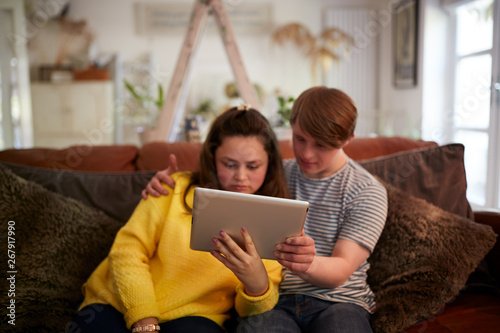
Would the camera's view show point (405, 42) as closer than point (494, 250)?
No

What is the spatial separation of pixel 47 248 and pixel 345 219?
3.00ft

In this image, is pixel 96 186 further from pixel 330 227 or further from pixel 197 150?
pixel 330 227

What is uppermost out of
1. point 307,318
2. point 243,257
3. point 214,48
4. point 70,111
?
point 214,48

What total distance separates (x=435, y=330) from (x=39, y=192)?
1.30 meters

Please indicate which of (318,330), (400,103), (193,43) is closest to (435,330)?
(318,330)

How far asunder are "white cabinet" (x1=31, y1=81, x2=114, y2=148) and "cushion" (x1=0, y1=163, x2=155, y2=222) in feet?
12.5

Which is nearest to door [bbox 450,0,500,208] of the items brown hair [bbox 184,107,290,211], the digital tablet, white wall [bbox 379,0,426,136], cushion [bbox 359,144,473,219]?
white wall [bbox 379,0,426,136]

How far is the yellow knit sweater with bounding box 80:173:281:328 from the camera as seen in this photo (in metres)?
1.11

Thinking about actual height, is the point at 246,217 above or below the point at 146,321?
above

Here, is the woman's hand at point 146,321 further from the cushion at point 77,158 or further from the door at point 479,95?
the door at point 479,95

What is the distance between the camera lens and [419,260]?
1.29m

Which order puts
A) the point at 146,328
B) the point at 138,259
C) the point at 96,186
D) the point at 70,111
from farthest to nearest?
the point at 70,111
the point at 96,186
the point at 138,259
the point at 146,328

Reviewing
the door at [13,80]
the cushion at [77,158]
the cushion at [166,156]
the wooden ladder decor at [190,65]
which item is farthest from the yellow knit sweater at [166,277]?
the door at [13,80]

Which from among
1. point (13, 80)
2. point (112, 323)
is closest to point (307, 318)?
point (112, 323)
